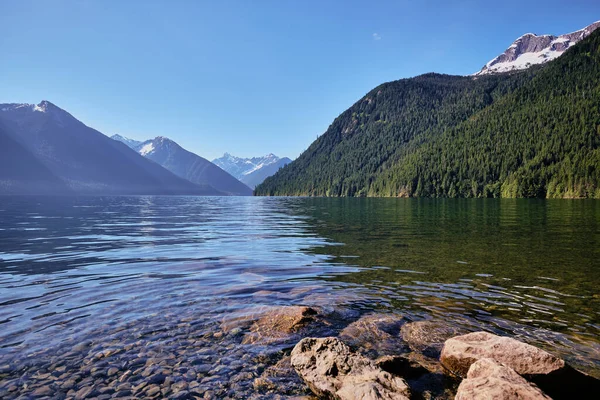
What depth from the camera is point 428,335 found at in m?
9.30

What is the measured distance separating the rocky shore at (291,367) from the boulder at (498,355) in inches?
0.7

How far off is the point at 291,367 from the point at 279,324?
2.55 meters

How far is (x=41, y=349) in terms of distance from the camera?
825 cm

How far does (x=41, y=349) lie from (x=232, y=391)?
523 centimetres

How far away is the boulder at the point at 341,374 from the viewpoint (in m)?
5.79

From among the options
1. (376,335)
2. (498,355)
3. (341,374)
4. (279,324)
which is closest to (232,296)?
(279,324)

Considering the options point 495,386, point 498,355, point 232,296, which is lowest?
point 232,296

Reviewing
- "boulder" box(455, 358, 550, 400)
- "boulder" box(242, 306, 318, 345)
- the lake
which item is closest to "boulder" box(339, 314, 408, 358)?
the lake

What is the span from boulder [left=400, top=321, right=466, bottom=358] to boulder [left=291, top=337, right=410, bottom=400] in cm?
250

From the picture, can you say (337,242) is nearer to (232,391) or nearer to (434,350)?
(434,350)

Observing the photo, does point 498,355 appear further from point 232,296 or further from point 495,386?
point 232,296

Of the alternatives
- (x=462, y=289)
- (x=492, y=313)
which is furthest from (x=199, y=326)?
(x=462, y=289)

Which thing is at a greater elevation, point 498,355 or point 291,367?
point 498,355

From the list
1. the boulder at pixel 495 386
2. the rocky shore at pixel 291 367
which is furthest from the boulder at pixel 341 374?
the boulder at pixel 495 386
